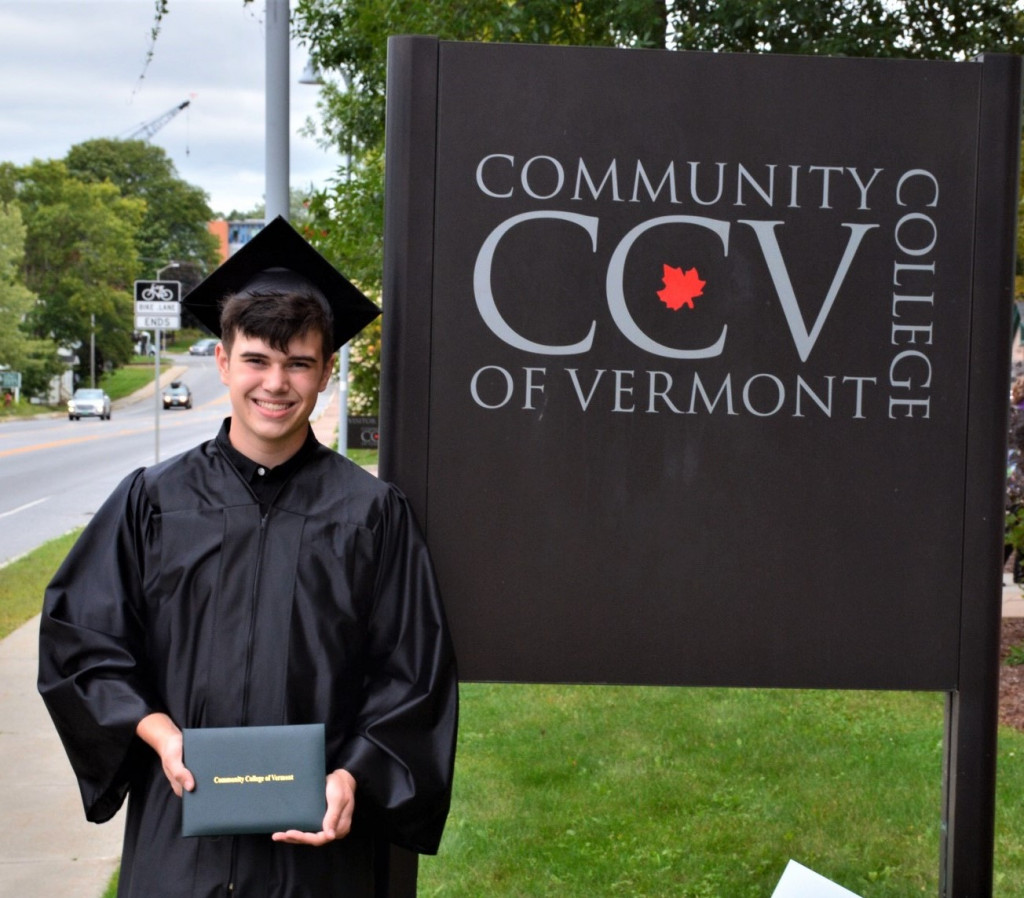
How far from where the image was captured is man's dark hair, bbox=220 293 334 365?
2.77 metres

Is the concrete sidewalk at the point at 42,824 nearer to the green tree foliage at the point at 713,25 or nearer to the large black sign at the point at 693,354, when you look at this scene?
the large black sign at the point at 693,354

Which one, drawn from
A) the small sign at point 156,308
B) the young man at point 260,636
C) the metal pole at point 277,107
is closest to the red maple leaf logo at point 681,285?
the young man at point 260,636

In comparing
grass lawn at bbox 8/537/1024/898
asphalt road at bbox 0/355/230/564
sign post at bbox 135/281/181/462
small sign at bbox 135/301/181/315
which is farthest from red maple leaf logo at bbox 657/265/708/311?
small sign at bbox 135/301/181/315

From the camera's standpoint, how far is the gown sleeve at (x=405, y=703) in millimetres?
2654

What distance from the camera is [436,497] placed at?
3.15m

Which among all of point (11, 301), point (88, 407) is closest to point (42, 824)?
point (88, 407)

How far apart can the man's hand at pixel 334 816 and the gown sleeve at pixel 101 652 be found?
0.36m

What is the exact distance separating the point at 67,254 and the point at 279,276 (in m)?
81.6

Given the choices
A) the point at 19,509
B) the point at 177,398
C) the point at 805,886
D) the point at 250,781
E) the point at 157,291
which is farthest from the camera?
the point at 177,398

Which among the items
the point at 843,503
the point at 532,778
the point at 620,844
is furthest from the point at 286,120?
the point at 843,503

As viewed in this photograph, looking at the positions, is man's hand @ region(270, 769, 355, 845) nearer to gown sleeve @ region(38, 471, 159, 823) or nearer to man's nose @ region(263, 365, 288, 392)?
gown sleeve @ region(38, 471, 159, 823)

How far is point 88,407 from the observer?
188ft

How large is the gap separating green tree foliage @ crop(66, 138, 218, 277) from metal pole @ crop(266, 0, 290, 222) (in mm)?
104078

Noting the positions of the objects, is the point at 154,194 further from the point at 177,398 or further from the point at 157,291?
the point at 157,291
